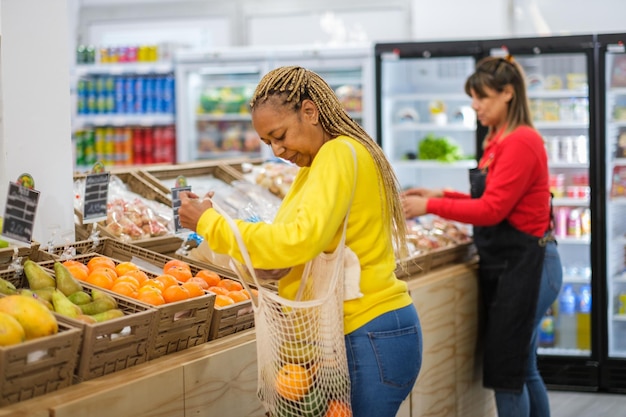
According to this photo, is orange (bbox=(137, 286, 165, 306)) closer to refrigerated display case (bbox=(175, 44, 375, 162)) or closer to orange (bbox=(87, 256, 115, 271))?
orange (bbox=(87, 256, 115, 271))

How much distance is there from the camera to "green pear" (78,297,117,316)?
240 cm

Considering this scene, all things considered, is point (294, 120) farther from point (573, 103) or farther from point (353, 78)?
point (353, 78)

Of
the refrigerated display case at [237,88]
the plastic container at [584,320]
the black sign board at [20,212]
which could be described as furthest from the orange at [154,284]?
the refrigerated display case at [237,88]

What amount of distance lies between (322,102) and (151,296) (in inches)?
30.6

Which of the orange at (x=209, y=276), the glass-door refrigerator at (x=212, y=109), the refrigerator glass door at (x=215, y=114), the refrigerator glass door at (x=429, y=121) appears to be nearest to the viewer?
the orange at (x=209, y=276)

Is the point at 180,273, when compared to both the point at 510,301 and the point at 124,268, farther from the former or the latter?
the point at 510,301

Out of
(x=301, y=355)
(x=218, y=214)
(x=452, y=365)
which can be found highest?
(x=218, y=214)

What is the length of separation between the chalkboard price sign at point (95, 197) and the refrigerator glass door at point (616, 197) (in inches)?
135

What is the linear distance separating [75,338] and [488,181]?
2.23 meters

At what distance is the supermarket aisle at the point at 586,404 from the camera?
4875mm

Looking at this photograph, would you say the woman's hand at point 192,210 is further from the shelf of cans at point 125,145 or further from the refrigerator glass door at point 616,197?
the shelf of cans at point 125,145

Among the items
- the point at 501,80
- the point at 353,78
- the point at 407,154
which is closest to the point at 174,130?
the point at 353,78

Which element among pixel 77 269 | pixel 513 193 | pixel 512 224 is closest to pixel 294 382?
pixel 77 269

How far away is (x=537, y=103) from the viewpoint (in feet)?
19.7
